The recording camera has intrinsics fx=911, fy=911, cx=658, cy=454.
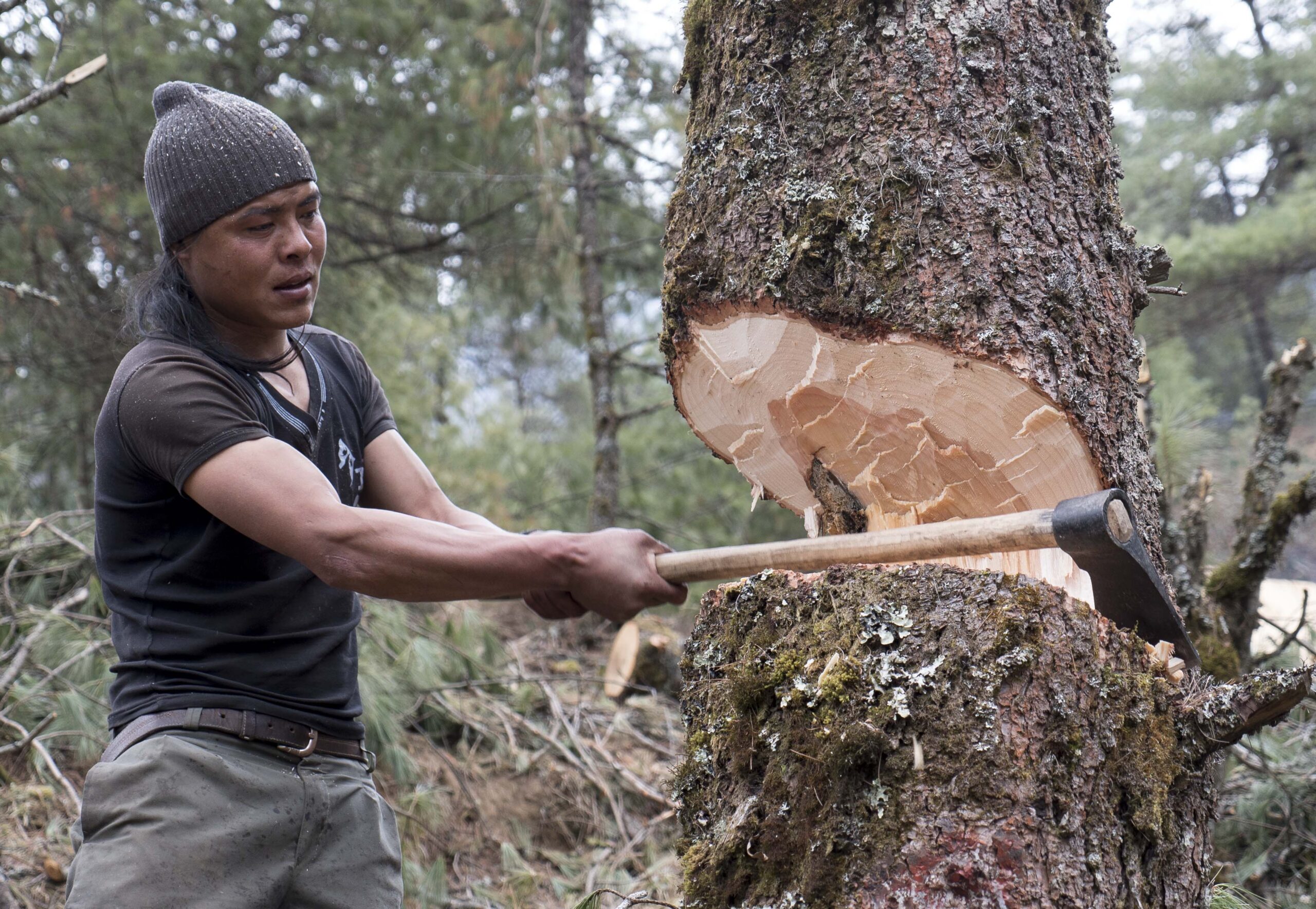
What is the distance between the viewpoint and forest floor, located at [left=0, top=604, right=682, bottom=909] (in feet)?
10.0

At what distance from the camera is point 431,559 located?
154cm

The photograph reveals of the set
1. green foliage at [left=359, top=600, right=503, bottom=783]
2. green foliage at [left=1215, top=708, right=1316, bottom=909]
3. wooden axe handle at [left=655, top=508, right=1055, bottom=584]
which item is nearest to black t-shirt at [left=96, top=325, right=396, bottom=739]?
wooden axe handle at [left=655, top=508, right=1055, bottom=584]

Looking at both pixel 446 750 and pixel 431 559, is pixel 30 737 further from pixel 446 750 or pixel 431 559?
pixel 431 559

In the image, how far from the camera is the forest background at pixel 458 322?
338cm

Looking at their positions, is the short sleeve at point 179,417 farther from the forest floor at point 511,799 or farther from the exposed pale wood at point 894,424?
the forest floor at point 511,799

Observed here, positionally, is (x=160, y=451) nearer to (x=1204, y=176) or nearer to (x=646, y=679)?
(x=646, y=679)

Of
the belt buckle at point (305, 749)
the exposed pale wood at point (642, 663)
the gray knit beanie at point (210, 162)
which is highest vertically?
the gray knit beanie at point (210, 162)

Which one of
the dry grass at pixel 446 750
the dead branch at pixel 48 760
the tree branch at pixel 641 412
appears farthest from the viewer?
the tree branch at pixel 641 412

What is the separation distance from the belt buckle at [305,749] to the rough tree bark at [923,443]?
0.73 m

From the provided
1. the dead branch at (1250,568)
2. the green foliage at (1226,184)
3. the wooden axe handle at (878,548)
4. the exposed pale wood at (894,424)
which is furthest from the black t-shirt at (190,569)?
the green foliage at (1226,184)

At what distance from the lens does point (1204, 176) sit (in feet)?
40.0

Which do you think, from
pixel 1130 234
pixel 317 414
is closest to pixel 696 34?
pixel 1130 234

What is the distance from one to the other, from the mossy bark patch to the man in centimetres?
33

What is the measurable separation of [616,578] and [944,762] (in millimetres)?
624
